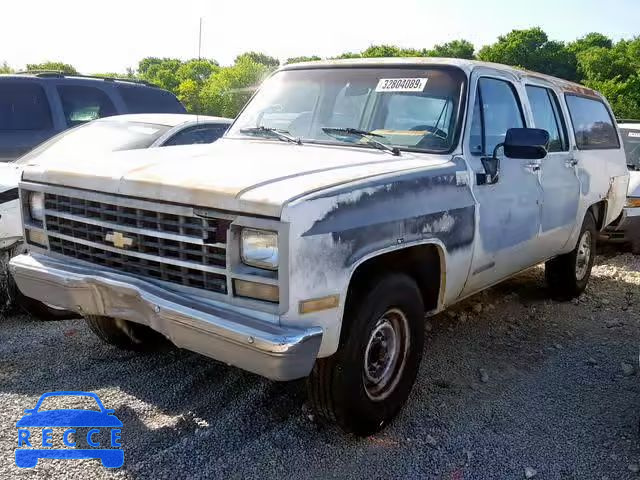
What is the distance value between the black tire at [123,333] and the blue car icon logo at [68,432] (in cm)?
59

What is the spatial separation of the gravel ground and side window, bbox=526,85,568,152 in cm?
157

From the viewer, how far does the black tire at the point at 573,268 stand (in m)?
5.79

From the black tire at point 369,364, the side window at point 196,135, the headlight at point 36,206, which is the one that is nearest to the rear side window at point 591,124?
the black tire at point 369,364

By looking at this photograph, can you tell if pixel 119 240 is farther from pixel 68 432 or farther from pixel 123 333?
pixel 123 333

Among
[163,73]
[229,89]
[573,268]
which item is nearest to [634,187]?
[573,268]

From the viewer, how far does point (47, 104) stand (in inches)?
297

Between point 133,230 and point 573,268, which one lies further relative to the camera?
point 573,268

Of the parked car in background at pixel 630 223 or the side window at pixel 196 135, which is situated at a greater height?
the side window at pixel 196 135

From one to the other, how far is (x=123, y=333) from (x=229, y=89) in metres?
20.4

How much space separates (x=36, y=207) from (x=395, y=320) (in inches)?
84.9

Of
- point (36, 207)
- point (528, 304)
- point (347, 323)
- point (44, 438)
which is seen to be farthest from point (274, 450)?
point (528, 304)

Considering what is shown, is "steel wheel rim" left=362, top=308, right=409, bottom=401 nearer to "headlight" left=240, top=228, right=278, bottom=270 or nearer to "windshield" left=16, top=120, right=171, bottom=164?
"headlight" left=240, top=228, right=278, bottom=270

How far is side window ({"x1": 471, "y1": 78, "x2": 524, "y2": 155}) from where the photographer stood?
159 inches

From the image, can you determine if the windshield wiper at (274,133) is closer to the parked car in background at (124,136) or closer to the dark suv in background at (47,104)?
the parked car in background at (124,136)
